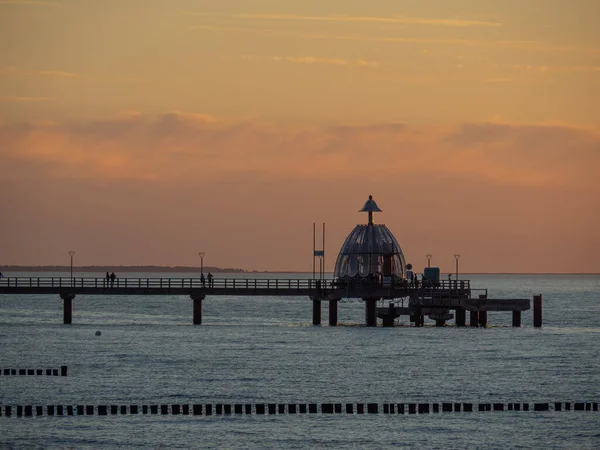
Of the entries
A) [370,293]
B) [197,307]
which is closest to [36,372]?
[197,307]

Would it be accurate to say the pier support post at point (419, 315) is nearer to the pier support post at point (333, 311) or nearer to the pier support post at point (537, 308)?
the pier support post at point (333, 311)

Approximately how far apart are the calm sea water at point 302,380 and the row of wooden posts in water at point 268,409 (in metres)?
0.70

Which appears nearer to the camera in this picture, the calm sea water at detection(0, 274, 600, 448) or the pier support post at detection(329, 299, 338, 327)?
the calm sea water at detection(0, 274, 600, 448)

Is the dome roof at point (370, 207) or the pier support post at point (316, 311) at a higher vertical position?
the dome roof at point (370, 207)

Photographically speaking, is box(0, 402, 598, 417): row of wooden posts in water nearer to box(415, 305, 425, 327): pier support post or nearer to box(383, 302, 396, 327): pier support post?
box(415, 305, 425, 327): pier support post

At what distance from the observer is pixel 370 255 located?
10850cm

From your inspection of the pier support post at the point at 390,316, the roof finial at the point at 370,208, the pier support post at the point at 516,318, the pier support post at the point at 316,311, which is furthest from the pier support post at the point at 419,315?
the roof finial at the point at 370,208

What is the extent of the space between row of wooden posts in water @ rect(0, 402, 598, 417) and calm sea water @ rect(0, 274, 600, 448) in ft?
2.29

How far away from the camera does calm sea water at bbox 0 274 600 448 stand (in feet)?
163

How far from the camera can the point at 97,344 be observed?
304 feet

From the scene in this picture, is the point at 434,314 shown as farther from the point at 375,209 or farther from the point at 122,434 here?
the point at 122,434

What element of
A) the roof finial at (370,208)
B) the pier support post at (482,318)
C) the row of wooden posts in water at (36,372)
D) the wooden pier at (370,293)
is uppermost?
the roof finial at (370,208)

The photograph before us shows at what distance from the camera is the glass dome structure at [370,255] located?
4262 inches

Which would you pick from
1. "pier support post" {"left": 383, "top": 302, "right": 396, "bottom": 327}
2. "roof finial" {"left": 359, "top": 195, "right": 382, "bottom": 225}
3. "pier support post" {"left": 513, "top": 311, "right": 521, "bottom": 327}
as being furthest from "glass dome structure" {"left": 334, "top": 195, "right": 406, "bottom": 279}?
"pier support post" {"left": 513, "top": 311, "right": 521, "bottom": 327}
